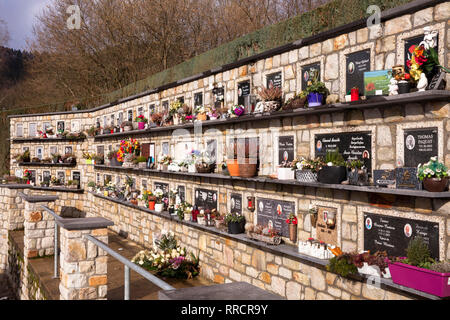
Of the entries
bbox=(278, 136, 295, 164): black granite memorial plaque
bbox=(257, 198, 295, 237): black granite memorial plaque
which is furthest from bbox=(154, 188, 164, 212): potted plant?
bbox=(278, 136, 295, 164): black granite memorial plaque

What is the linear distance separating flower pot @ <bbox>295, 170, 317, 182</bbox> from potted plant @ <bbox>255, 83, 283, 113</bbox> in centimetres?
124

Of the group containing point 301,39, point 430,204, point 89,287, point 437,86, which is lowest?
point 89,287

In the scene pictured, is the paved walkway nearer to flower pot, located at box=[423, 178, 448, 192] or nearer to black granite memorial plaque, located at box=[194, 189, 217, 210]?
black granite memorial plaque, located at box=[194, 189, 217, 210]

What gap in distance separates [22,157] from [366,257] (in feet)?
62.9

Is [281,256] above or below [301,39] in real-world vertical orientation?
below

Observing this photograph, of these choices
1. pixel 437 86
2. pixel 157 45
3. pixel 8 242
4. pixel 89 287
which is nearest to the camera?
pixel 437 86

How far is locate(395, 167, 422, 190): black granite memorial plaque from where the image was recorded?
180 inches

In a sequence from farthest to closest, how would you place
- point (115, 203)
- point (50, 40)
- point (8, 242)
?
point (50, 40) → point (115, 203) → point (8, 242)

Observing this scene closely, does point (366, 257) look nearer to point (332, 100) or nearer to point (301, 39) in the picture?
point (332, 100)

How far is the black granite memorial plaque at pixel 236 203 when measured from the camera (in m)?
8.05

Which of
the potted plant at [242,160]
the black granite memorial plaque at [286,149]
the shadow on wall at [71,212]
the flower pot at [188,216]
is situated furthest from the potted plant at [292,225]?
the shadow on wall at [71,212]

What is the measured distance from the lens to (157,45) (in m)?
21.4

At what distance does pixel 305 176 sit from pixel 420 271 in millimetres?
2160

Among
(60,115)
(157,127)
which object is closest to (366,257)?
(157,127)
